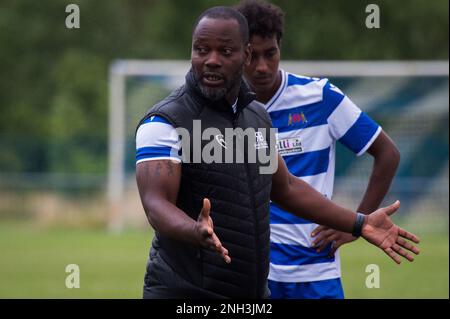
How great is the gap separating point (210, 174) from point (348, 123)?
1.77 meters

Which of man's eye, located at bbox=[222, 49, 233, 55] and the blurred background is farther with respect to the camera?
the blurred background

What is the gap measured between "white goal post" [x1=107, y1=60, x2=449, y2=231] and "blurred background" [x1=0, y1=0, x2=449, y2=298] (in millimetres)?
43

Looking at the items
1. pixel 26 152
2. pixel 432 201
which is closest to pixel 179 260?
pixel 432 201

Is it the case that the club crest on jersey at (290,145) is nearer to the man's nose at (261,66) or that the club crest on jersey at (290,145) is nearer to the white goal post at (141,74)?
the man's nose at (261,66)

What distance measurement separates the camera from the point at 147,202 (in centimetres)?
436

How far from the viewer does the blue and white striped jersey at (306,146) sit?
234 inches

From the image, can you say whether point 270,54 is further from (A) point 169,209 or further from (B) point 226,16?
(A) point 169,209

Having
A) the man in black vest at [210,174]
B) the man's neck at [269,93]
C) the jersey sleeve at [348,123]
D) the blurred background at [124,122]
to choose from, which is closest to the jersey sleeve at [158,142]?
the man in black vest at [210,174]

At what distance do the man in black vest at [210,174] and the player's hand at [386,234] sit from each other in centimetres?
66

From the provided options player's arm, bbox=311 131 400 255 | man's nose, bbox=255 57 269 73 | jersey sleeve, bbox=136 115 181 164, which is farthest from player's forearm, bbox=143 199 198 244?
player's arm, bbox=311 131 400 255

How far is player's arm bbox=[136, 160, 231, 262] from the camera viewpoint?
412 cm

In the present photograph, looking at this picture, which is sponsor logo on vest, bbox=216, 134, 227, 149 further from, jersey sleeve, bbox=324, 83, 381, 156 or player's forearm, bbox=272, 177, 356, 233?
jersey sleeve, bbox=324, 83, 381, 156

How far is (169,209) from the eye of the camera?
4.29 meters

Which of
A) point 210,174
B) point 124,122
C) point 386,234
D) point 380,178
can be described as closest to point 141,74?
point 124,122
